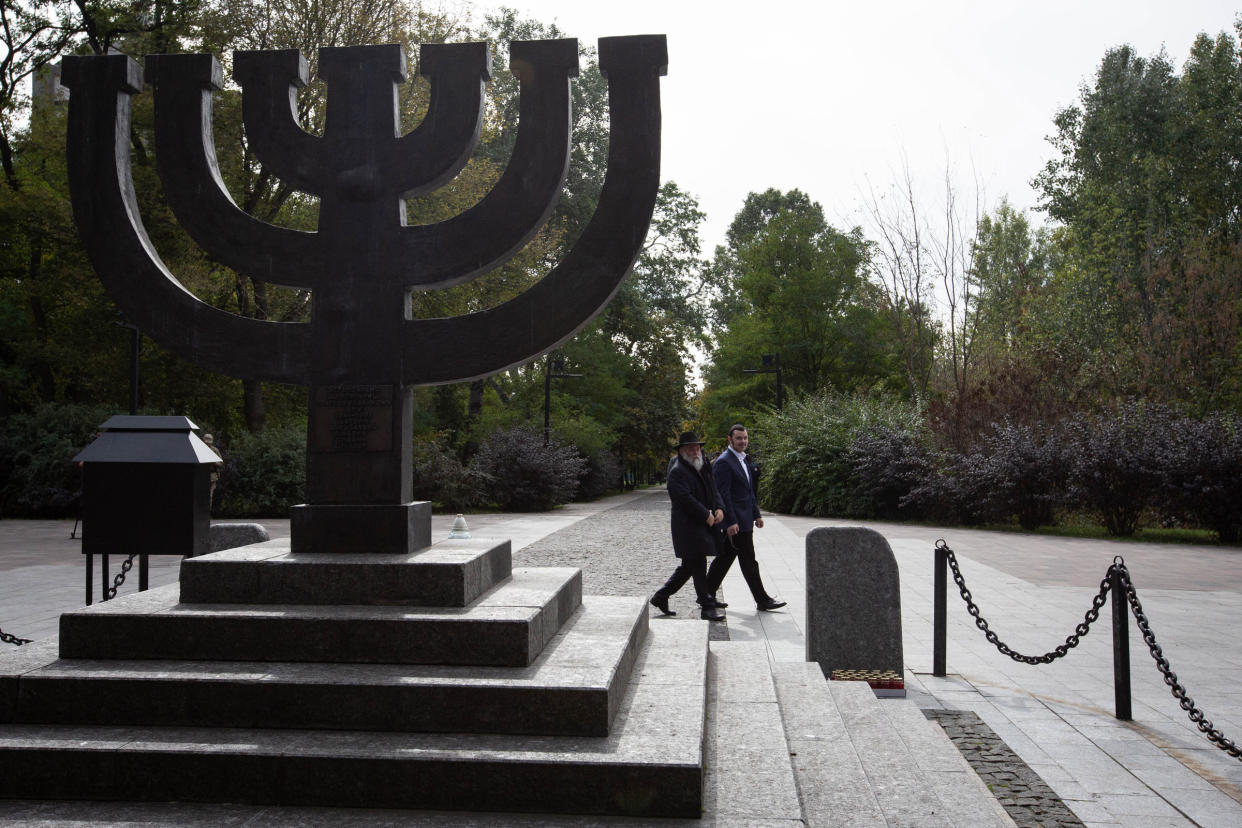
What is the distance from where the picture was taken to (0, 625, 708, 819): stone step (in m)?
2.97

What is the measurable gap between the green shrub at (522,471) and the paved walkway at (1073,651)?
10187mm

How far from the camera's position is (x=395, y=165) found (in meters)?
4.63

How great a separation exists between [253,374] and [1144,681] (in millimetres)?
5979

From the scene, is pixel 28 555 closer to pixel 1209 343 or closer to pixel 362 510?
pixel 362 510

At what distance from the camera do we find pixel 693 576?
7.91m

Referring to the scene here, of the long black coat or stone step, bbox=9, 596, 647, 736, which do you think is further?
the long black coat

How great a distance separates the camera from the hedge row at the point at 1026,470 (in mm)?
15547

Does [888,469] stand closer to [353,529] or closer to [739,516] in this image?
[739,516]

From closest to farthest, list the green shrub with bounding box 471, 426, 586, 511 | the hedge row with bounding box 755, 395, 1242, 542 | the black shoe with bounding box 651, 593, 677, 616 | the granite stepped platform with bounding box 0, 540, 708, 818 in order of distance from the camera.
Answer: the granite stepped platform with bounding box 0, 540, 708, 818
the black shoe with bounding box 651, 593, 677, 616
the hedge row with bounding box 755, 395, 1242, 542
the green shrub with bounding box 471, 426, 586, 511

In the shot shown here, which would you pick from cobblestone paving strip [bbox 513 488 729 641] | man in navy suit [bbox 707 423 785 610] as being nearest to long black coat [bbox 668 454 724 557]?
man in navy suit [bbox 707 423 785 610]

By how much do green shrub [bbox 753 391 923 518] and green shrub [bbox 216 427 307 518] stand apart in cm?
1234

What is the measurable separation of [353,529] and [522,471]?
20.6 m

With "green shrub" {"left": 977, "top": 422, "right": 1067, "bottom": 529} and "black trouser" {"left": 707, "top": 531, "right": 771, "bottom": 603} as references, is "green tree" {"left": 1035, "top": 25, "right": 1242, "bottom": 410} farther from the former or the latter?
"black trouser" {"left": 707, "top": 531, "right": 771, "bottom": 603}

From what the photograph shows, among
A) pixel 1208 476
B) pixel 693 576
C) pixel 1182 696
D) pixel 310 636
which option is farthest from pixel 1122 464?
pixel 310 636
